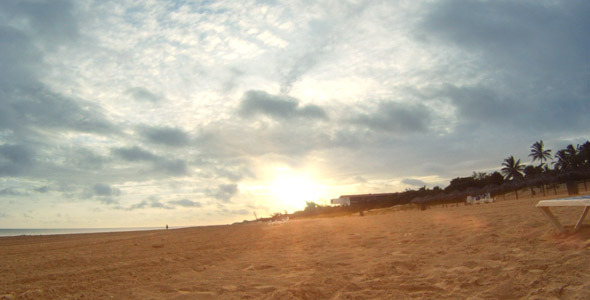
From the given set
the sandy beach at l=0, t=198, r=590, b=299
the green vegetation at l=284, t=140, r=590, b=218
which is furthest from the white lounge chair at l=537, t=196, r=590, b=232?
the green vegetation at l=284, t=140, r=590, b=218

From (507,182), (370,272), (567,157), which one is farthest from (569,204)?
(567,157)

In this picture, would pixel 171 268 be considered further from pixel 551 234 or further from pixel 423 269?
pixel 551 234

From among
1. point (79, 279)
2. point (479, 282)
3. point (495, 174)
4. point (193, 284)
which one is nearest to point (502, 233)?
point (479, 282)

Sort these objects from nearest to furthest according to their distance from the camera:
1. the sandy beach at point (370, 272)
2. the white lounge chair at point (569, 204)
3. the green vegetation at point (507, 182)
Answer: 1. the sandy beach at point (370, 272)
2. the white lounge chair at point (569, 204)
3. the green vegetation at point (507, 182)

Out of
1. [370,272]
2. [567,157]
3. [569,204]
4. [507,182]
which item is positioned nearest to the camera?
[370,272]

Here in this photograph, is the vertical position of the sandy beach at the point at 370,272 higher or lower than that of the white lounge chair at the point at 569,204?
lower

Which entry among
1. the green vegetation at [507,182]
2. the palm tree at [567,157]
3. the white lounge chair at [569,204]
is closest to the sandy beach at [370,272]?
the white lounge chair at [569,204]

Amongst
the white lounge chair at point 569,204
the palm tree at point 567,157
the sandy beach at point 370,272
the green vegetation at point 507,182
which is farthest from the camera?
the palm tree at point 567,157

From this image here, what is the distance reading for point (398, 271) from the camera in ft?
16.5

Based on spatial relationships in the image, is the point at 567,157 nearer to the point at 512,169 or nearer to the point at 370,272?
the point at 512,169

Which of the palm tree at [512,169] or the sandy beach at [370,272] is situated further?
the palm tree at [512,169]

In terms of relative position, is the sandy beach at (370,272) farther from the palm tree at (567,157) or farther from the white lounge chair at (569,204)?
the palm tree at (567,157)

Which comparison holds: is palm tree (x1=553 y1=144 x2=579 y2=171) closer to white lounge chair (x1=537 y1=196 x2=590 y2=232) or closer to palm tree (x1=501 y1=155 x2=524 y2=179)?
palm tree (x1=501 y1=155 x2=524 y2=179)

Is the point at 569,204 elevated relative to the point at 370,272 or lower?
elevated
